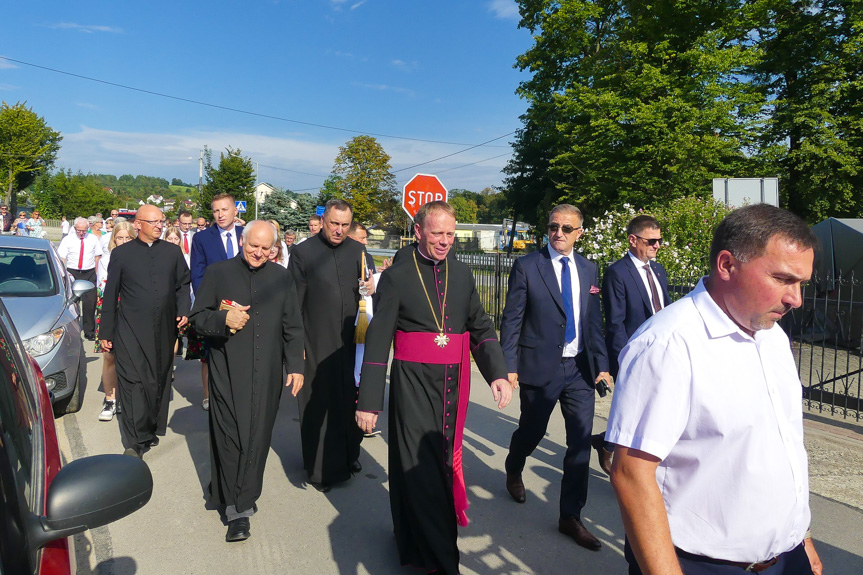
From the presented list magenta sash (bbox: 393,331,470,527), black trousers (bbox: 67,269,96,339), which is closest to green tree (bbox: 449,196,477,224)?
black trousers (bbox: 67,269,96,339)

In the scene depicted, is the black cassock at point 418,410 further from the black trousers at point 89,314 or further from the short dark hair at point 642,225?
the black trousers at point 89,314

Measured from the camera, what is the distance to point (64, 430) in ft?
19.9

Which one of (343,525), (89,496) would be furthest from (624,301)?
(89,496)

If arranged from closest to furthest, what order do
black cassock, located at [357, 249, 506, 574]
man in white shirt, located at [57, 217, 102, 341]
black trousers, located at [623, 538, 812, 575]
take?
black trousers, located at [623, 538, 812, 575]
black cassock, located at [357, 249, 506, 574]
man in white shirt, located at [57, 217, 102, 341]

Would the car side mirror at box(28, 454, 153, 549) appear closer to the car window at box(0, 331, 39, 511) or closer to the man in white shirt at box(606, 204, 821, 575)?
the car window at box(0, 331, 39, 511)

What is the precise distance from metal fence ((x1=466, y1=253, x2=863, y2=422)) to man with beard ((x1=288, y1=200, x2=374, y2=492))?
4.98 metres

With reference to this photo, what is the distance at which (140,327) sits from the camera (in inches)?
211

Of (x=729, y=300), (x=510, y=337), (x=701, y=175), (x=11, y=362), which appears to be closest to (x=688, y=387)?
(x=729, y=300)

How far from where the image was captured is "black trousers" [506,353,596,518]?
3988 millimetres

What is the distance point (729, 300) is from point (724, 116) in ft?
84.8

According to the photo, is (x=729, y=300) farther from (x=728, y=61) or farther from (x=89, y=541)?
(x=728, y=61)

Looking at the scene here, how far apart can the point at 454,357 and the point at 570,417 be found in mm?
1074

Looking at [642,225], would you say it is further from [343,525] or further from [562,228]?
[343,525]

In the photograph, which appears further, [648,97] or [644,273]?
[648,97]
